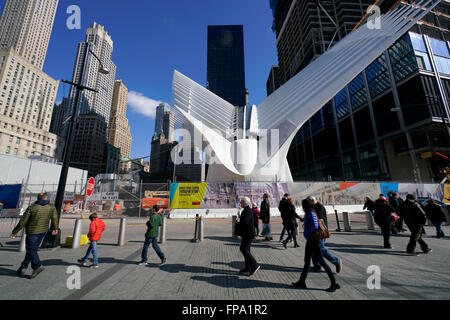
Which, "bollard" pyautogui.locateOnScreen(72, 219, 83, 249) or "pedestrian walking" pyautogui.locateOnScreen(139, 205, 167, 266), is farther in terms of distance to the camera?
"bollard" pyautogui.locateOnScreen(72, 219, 83, 249)

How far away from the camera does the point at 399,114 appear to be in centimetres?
3200

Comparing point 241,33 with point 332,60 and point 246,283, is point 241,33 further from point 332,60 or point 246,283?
point 246,283

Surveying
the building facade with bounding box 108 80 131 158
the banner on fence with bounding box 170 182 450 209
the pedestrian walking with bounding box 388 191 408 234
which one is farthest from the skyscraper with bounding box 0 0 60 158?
the pedestrian walking with bounding box 388 191 408 234

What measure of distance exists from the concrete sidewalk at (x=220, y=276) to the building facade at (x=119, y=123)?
148 metres

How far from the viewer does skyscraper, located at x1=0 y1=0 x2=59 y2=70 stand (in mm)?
100375

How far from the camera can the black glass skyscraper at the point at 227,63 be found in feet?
389

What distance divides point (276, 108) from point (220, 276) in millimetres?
19094

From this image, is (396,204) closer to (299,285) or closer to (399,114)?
(299,285)

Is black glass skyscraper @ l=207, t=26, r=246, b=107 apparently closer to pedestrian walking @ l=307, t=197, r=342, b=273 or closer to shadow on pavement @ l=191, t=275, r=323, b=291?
pedestrian walking @ l=307, t=197, r=342, b=273

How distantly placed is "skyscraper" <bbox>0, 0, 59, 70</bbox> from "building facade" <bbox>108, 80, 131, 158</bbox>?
41.3 m

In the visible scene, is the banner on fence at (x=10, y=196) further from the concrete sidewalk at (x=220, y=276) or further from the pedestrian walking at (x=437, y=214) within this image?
the pedestrian walking at (x=437, y=214)

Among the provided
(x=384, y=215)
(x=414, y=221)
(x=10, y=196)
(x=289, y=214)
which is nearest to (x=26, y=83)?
(x=10, y=196)

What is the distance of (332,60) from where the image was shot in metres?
18.0

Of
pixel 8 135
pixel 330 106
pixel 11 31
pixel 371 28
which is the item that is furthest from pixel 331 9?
pixel 11 31
